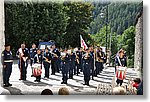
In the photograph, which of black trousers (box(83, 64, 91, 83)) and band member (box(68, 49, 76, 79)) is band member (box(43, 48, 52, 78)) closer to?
band member (box(68, 49, 76, 79))

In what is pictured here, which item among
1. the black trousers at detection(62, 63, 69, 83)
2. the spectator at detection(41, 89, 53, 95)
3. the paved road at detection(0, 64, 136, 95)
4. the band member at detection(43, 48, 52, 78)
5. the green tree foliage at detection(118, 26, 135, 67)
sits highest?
the green tree foliage at detection(118, 26, 135, 67)

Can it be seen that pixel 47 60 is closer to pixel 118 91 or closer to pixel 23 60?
pixel 23 60

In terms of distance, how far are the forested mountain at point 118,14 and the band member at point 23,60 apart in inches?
24.4

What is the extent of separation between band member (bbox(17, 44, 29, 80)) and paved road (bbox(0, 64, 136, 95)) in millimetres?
33

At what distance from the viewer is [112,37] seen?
2959 mm

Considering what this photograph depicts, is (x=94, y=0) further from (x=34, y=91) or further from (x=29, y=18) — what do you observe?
(x=34, y=91)

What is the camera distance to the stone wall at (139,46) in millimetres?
2920

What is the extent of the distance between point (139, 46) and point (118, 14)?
0.32m

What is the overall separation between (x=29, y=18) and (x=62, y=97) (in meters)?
0.71

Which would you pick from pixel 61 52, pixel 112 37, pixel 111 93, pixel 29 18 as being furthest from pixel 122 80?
pixel 29 18

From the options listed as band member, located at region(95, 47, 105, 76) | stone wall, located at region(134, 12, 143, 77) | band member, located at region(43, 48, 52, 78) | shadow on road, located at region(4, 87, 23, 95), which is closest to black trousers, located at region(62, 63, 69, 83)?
band member, located at region(43, 48, 52, 78)

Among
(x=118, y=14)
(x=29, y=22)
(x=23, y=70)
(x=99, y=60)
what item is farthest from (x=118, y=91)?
(x=29, y=22)

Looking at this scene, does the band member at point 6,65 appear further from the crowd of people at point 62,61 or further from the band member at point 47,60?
the band member at point 47,60

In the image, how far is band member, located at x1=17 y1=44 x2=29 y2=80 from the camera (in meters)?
2.97
